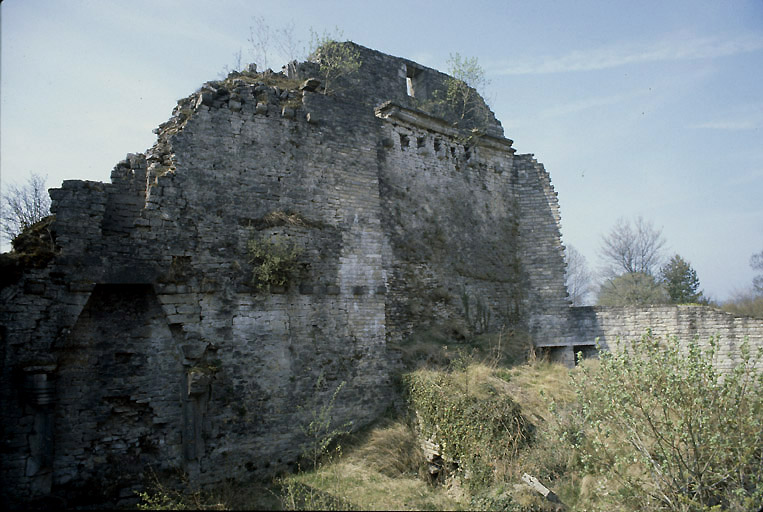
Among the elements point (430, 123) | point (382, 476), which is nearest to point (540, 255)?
point (430, 123)

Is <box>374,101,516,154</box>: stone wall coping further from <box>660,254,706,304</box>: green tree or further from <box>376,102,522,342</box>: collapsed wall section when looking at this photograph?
<box>660,254,706,304</box>: green tree

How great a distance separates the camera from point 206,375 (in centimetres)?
768

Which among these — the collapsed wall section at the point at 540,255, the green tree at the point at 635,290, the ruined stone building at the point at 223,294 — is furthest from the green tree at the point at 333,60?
the green tree at the point at 635,290

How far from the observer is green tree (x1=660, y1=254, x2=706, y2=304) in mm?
23641

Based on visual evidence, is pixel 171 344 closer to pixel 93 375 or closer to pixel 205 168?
pixel 93 375

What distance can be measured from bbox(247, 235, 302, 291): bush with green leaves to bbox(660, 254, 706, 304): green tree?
21400mm

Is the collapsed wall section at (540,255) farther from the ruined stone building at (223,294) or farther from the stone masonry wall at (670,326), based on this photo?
the ruined stone building at (223,294)

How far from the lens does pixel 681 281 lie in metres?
24.5

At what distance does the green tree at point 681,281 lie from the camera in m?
23.6

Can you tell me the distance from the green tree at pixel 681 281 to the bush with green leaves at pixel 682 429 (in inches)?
719

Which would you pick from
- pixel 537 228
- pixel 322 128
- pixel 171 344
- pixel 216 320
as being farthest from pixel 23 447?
pixel 537 228

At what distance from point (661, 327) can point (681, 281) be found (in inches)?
562

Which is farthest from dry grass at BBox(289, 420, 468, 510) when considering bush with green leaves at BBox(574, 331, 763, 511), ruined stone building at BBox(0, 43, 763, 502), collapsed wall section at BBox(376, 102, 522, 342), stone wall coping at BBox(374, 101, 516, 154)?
stone wall coping at BBox(374, 101, 516, 154)

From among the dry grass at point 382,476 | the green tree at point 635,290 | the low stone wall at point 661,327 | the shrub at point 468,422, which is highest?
the green tree at point 635,290
